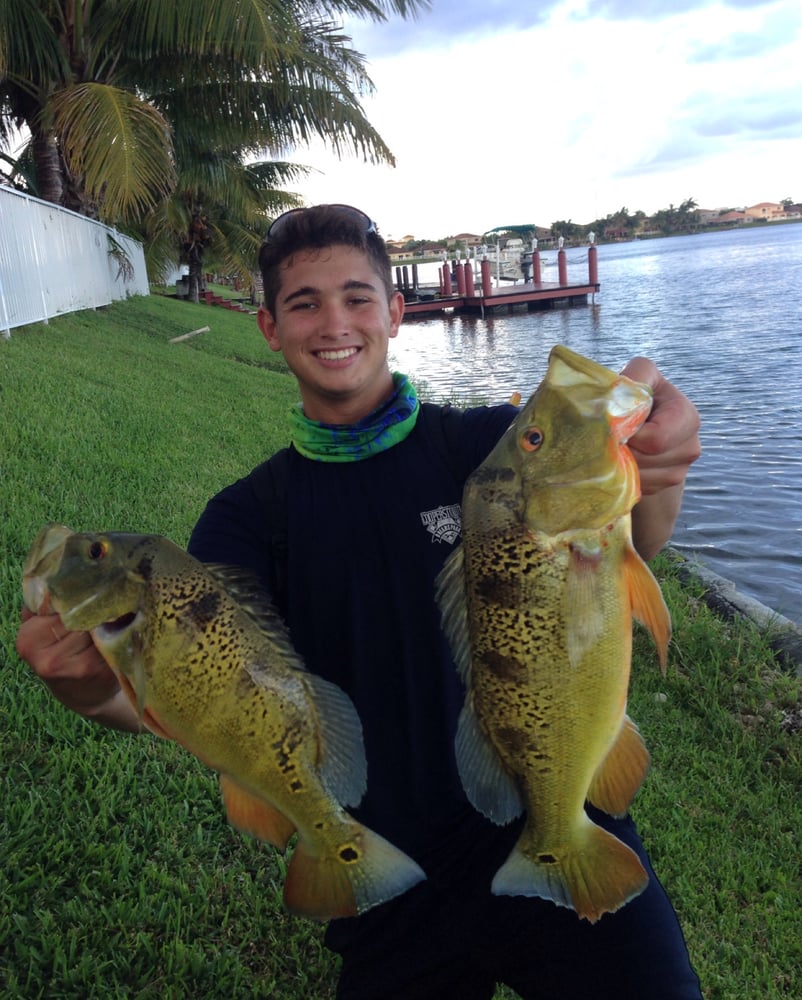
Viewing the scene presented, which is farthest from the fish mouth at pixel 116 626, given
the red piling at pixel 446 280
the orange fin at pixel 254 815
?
the red piling at pixel 446 280

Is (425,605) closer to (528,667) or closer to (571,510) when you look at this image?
(528,667)

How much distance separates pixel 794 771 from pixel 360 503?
303 centimetres

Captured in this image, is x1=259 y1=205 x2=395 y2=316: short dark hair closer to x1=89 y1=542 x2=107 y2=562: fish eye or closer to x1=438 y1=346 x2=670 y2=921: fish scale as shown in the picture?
x1=438 y1=346 x2=670 y2=921: fish scale

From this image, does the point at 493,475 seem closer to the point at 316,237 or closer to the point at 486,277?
the point at 316,237

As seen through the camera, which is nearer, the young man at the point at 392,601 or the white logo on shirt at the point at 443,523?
the young man at the point at 392,601

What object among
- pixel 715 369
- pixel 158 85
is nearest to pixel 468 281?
pixel 715 369

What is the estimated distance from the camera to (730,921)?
10.0 feet

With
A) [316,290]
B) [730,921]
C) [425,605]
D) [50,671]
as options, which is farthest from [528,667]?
[730,921]

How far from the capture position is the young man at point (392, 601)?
1.98 meters

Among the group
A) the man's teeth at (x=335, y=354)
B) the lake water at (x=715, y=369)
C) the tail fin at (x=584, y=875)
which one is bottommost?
the lake water at (x=715, y=369)

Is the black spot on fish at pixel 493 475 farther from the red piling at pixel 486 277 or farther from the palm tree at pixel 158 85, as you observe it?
the red piling at pixel 486 277

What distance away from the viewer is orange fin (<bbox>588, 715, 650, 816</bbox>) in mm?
1816

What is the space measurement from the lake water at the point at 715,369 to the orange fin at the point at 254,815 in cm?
595

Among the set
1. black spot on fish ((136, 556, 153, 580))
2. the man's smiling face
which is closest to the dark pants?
black spot on fish ((136, 556, 153, 580))
